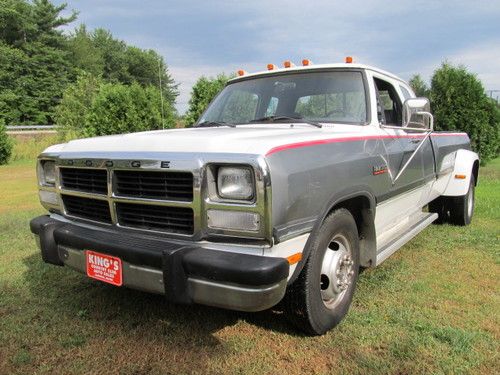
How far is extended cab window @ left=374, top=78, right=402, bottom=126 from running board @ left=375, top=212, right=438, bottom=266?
3.45 ft

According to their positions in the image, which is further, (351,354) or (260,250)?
(351,354)

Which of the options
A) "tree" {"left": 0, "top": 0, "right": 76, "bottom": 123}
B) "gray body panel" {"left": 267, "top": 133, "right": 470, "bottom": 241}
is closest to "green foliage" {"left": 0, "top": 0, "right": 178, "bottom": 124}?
"tree" {"left": 0, "top": 0, "right": 76, "bottom": 123}

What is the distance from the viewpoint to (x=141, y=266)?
2.53 metres

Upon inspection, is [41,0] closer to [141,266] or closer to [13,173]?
[13,173]

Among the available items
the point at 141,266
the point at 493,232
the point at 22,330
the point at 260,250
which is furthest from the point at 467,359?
the point at 493,232

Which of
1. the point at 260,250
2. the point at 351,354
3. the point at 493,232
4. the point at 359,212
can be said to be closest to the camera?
the point at 260,250

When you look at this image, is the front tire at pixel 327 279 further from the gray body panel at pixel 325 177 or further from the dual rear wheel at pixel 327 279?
the gray body panel at pixel 325 177

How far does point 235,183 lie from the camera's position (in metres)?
2.39

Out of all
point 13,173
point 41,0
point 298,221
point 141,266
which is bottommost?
point 13,173

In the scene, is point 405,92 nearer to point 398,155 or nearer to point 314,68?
point 398,155

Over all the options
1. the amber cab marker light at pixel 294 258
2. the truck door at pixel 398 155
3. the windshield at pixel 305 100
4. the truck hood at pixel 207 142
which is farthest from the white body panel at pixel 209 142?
the amber cab marker light at pixel 294 258

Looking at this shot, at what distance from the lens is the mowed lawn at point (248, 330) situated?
2.65 meters

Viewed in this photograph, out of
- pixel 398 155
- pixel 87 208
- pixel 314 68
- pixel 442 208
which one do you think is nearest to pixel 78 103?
pixel 442 208

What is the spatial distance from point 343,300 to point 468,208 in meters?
3.75
